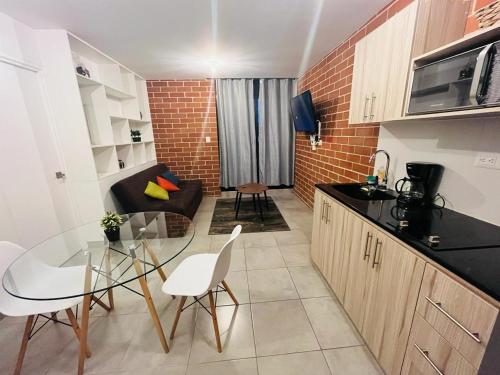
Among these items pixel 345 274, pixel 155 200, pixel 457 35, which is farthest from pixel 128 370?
pixel 457 35

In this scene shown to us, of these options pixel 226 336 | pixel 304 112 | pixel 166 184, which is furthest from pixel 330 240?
pixel 166 184

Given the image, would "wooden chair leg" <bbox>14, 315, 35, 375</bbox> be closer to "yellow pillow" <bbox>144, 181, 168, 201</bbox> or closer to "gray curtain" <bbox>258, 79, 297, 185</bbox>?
"yellow pillow" <bbox>144, 181, 168, 201</bbox>

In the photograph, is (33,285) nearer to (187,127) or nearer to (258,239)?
(258,239)

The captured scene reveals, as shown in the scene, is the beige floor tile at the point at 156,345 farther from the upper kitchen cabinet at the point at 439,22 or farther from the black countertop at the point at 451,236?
the upper kitchen cabinet at the point at 439,22

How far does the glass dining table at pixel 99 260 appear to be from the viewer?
4.07ft

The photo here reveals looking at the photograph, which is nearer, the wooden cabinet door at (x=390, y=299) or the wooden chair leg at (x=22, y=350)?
the wooden cabinet door at (x=390, y=299)

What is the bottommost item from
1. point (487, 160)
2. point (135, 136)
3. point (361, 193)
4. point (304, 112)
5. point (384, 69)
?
point (361, 193)

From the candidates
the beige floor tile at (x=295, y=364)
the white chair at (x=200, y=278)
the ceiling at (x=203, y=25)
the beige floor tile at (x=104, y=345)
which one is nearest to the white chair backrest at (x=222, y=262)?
the white chair at (x=200, y=278)

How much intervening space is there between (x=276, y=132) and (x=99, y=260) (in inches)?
153

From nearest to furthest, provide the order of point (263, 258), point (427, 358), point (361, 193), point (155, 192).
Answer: point (427, 358) → point (361, 193) → point (263, 258) → point (155, 192)

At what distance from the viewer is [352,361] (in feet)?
4.25

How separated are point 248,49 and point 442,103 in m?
2.30

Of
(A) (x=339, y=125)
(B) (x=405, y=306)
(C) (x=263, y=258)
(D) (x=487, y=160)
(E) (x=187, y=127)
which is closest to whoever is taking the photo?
(B) (x=405, y=306)

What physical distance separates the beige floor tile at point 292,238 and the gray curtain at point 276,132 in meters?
2.02
